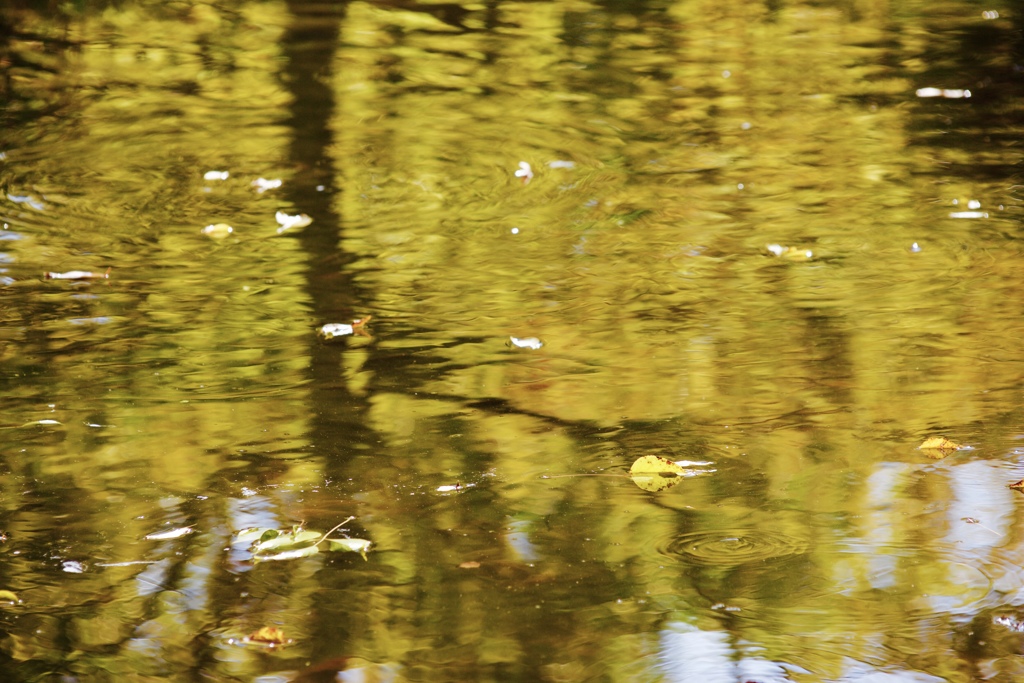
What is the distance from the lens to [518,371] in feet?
11.6

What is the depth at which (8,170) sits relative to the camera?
5770 millimetres

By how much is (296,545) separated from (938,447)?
1566 mm

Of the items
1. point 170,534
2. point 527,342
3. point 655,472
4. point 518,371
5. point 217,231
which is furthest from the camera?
point 217,231

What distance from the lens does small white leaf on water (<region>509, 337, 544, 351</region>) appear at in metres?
→ 3.75

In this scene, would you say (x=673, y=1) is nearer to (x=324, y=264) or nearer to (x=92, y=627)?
(x=324, y=264)

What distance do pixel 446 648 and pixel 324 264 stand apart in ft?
8.65

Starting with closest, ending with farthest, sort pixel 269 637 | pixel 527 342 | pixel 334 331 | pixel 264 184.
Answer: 1. pixel 269 637
2. pixel 527 342
3. pixel 334 331
4. pixel 264 184

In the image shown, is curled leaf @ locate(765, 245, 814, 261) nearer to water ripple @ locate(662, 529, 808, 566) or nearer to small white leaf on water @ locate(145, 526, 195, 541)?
water ripple @ locate(662, 529, 808, 566)

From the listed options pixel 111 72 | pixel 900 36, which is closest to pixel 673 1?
pixel 900 36

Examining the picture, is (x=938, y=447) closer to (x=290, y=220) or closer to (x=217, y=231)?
(x=290, y=220)

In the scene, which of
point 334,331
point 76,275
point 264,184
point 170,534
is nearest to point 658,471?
point 170,534

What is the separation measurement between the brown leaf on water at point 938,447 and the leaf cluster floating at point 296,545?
138 cm

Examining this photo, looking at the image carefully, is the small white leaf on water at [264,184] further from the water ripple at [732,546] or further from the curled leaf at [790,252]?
the water ripple at [732,546]

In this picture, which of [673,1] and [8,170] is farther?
[673,1]
